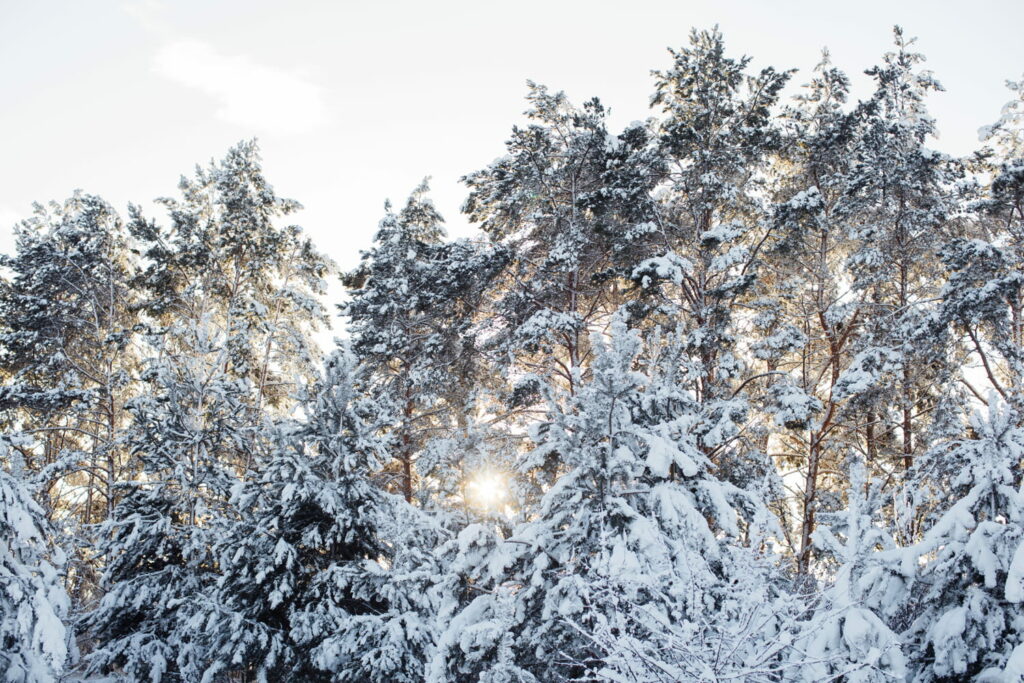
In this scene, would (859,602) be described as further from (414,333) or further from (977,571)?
(414,333)

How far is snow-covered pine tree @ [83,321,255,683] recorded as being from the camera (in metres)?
8.43

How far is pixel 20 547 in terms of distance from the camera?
5.96 meters

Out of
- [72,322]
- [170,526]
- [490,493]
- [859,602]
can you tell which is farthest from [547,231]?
[72,322]

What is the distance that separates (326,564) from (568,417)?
15.4ft

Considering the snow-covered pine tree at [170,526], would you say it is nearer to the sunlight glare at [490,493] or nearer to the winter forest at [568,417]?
the winter forest at [568,417]

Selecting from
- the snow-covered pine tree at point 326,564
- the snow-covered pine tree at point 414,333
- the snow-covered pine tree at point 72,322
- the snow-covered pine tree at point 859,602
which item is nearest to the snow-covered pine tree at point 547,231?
the snow-covered pine tree at point 414,333

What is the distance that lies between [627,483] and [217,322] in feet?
48.9

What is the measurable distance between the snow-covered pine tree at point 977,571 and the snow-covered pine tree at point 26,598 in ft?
24.6

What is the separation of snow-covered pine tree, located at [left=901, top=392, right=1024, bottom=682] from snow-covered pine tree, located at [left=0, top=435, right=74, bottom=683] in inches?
295

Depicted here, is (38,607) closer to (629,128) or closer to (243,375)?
Answer: (243,375)

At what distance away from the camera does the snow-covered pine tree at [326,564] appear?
7.53 m

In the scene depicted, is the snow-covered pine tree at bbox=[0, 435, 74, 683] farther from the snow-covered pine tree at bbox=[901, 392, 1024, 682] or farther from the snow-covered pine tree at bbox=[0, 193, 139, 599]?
the snow-covered pine tree at bbox=[0, 193, 139, 599]

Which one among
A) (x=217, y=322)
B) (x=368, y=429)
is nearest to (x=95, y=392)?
(x=217, y=322)

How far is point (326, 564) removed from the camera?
869 cm
